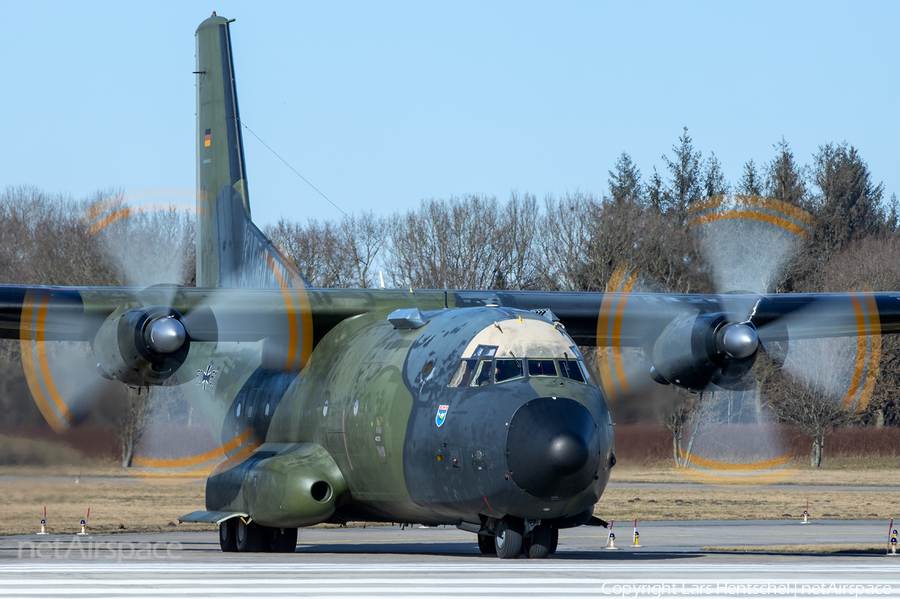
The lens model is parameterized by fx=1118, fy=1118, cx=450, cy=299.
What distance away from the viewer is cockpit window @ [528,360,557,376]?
45.5ft

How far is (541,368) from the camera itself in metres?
13.9

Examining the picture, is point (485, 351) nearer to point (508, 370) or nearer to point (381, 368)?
point (508, 370)

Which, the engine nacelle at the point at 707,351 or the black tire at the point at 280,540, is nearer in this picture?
the engine nacelle at the point at 707,351

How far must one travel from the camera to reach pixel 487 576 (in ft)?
36.6

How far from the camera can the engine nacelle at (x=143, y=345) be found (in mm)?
16422

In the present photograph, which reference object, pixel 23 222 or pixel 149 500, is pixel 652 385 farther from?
pixel 23 222

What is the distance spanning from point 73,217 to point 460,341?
4426 cm

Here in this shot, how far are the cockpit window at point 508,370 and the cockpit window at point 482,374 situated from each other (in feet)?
0.37

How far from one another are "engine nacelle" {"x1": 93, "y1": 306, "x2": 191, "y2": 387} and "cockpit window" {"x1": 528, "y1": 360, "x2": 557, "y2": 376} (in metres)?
5.60

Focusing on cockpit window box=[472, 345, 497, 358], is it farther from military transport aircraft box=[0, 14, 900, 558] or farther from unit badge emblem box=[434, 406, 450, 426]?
unit badge emblem box=[434, 406, 450, 426]

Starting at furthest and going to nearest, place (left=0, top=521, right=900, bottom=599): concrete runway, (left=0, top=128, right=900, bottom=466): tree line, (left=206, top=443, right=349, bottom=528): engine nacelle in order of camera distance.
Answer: (left=0, top=128, right=900, bottom=466): tree line → (left=206, top=443, right=349, bottom=528): engine nacelle → (left=0, top=521, right=900, bottom=599): concrete runway
